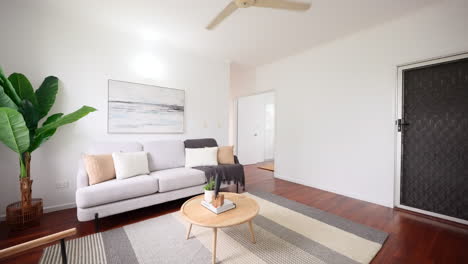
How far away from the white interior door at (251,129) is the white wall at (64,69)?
2588 mm

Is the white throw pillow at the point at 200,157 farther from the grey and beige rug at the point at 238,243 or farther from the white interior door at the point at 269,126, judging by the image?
the white interior door at the point at 269,126

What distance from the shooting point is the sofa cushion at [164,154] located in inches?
115

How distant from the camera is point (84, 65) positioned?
8.79 ft

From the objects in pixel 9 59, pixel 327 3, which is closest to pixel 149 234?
pixel 9 59

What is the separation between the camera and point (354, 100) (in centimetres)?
302

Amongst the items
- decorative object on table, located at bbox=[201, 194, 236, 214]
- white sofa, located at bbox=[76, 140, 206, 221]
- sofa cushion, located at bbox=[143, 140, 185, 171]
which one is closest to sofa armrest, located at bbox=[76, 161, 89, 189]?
white sofa, located at bbox=[76, 140, 206, 221]

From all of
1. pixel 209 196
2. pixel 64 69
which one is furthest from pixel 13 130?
pixel 209 196

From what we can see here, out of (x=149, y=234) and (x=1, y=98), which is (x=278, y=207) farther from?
(x=1, y=98)

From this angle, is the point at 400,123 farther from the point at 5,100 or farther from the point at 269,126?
the point at 5,100

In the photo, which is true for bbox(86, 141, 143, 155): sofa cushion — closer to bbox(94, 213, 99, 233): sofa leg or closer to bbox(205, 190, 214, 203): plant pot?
bbox(94, 213, 99, 233): sofa leg

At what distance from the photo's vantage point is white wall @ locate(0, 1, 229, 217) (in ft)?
7.49

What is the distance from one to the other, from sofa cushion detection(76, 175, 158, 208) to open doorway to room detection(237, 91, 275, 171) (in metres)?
3.29

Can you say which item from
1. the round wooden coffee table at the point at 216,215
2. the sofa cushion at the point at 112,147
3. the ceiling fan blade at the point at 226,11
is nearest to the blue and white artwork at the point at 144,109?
the sofa cushion at the point at 112,147

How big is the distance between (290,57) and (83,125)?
12.3ft
